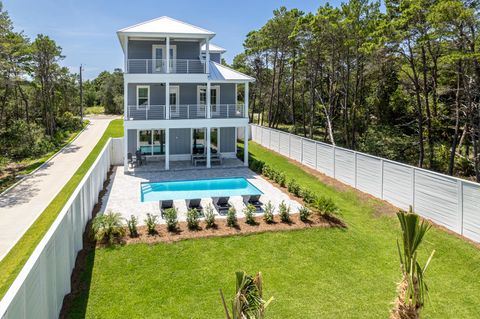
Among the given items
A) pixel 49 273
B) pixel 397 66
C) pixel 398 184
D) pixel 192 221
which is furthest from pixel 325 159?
pixel 49 273

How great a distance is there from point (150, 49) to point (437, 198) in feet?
65.8

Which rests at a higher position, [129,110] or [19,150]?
[129,110]

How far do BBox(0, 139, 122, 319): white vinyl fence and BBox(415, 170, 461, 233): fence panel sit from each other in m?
11.9

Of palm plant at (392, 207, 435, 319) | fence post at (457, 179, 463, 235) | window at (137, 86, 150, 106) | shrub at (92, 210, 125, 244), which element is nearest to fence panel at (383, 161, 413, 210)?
fence post at (457, 179, 463, 235)

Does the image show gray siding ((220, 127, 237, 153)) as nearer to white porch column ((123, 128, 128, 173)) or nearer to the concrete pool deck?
the concrete pool deck

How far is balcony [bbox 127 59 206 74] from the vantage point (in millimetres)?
22750

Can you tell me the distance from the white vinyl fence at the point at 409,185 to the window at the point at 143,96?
11.8 m

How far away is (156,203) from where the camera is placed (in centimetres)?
1580

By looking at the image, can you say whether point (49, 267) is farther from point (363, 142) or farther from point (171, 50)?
point (363, 142)

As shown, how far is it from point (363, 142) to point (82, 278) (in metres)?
27.3

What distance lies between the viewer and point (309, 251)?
1104 centimetres

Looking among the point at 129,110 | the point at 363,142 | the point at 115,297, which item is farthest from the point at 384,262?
the point at 363,142

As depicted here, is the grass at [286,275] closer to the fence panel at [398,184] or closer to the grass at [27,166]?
the fence panel at [398,184]

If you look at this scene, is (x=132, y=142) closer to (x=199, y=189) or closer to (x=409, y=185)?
(x=199, y=189)
